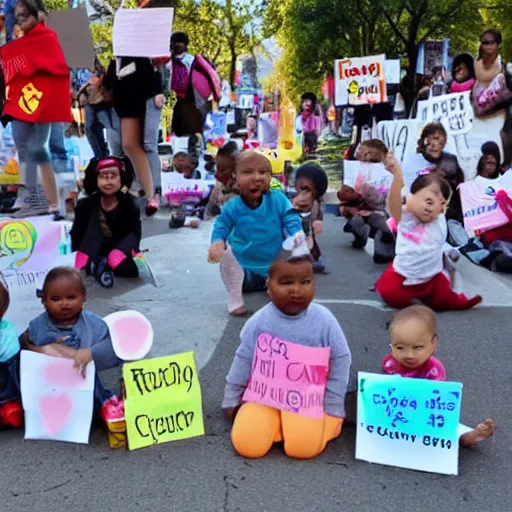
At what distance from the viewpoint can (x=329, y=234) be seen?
21.6 ft

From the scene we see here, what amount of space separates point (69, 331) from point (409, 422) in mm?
1357

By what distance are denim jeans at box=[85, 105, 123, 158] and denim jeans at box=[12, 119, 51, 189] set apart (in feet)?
5.40

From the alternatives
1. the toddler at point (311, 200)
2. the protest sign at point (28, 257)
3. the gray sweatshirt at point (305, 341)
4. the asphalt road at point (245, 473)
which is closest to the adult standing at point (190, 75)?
the toddler at point (311, 200)

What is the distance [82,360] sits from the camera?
2668 mm

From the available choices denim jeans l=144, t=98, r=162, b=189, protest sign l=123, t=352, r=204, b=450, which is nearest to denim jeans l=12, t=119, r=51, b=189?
denim jeans l=144, t=98, r=162, b=189

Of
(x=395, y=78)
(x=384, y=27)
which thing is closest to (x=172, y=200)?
(x=395, y=78)

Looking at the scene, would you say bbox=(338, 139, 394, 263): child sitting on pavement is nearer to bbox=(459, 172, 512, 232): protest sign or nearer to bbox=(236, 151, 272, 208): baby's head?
bbox=(459, 172, 512, 232): protest sign

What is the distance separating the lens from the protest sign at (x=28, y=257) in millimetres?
3449

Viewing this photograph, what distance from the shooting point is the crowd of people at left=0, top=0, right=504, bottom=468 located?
262 centimetres

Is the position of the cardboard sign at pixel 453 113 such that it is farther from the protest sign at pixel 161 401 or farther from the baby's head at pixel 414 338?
the protest sign at pixel 161 401

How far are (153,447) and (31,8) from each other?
3.48 m

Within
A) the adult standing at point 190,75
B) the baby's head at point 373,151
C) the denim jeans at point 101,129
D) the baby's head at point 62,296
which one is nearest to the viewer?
the baby's head at point 62,296

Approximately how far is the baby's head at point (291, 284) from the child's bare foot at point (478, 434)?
0.74 m

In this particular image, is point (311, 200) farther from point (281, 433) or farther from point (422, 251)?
point (281, 433)
